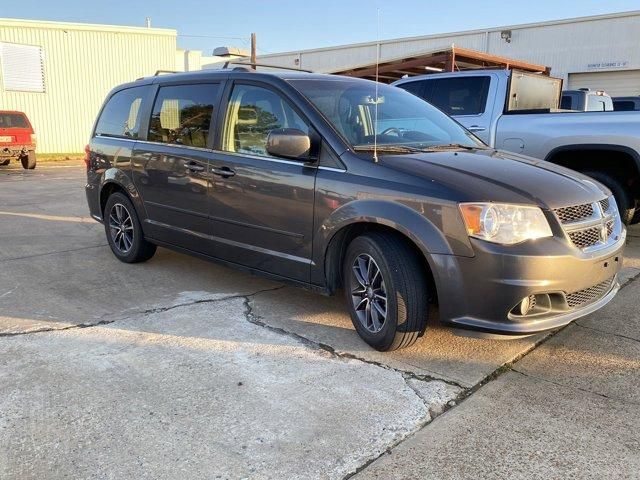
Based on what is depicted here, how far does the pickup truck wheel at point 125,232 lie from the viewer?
559 centimetres

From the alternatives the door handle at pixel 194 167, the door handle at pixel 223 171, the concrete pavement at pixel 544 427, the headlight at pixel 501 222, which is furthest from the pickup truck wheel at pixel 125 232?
the concrete pavement at pixel 544 427

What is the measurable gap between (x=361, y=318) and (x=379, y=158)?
1054 mm

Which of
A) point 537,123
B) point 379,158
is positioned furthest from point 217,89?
point 537,123

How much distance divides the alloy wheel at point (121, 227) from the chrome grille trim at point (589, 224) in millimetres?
4060

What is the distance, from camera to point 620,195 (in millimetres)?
5996

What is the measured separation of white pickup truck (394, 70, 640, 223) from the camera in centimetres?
583

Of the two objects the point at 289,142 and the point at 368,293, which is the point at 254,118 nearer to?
the point at 289,142

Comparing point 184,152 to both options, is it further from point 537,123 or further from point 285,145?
point 537,123

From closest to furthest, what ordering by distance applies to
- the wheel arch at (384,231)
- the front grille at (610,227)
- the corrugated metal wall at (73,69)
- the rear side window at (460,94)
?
the wheel arch at (384,231) → the front grille at (610,227) → the rear side window at (460,94) → the corrugated metal wall at (73,69)

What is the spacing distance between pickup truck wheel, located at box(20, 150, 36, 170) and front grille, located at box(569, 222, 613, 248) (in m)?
17.8

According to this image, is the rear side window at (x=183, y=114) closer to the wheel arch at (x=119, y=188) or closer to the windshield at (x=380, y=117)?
the wheel arch at (x=119, y=188)

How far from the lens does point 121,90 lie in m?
5.94

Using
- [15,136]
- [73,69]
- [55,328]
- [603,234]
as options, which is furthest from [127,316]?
[73,69]

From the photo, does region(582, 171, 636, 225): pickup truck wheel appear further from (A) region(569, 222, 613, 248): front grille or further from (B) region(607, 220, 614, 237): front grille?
(A) region(569, 222, 613, 248): front grille
